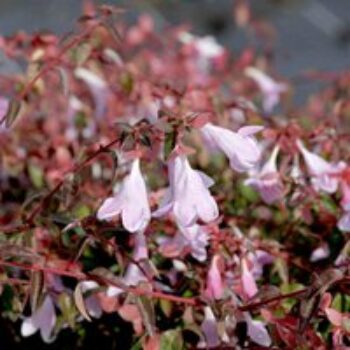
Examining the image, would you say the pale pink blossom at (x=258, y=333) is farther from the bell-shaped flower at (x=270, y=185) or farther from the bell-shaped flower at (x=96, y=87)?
the bell-shaped flower at (x=96, y=87)

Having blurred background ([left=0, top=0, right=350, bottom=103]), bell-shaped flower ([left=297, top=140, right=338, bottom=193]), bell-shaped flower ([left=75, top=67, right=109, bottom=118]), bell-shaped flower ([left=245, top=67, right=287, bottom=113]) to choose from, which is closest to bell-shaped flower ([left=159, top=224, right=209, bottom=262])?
bell-shaped flower ([left=297, top=140, right=338, bottom=193])

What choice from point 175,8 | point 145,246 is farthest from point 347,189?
point 175,8

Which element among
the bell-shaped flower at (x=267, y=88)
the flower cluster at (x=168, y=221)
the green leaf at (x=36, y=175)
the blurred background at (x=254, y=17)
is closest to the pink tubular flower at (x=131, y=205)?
the flower cluster at (x=168, y=221)

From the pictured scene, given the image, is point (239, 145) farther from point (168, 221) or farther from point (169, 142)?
point (168, 221)

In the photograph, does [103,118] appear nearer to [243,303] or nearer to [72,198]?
[72,198]

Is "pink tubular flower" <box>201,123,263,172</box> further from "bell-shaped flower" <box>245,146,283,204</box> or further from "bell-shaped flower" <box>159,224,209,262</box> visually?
"bell-shaped flower" <box>245,146,283,204</box>
